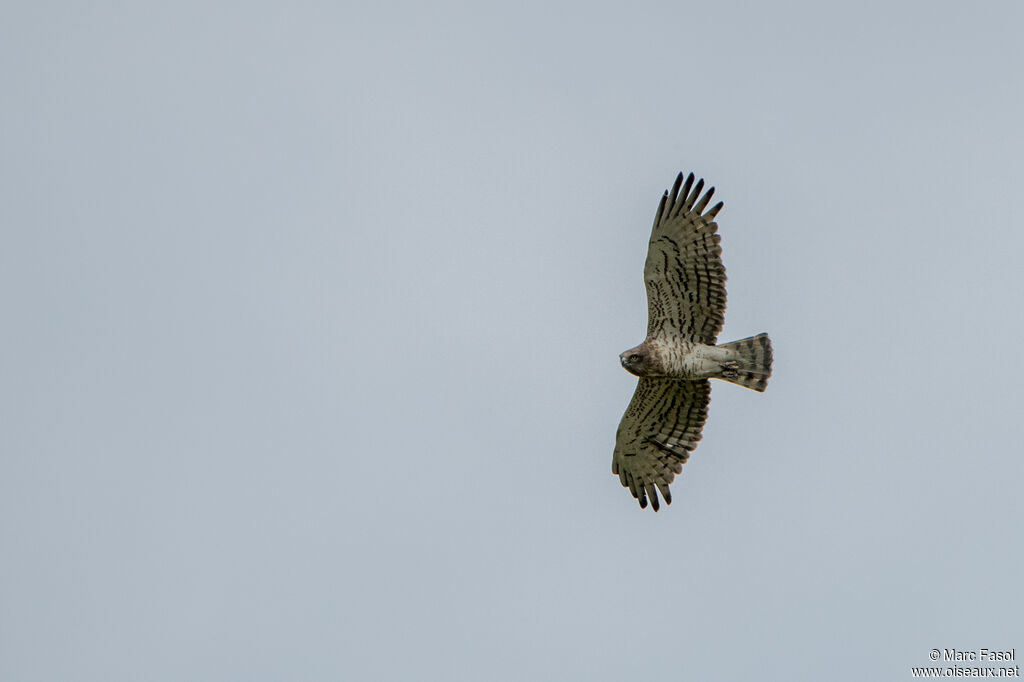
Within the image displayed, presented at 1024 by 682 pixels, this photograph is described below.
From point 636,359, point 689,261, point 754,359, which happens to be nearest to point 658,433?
point 636,359

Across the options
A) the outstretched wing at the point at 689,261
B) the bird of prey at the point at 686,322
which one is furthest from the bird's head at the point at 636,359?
the outstretched wing at the point at 689,261

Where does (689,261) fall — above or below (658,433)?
above

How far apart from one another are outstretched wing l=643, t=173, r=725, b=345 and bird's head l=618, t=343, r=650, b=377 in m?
0.49

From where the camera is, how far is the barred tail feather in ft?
41.7

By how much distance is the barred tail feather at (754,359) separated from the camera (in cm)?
1270

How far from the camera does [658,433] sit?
13.5m

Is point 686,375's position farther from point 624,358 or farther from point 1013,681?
point 1013,681

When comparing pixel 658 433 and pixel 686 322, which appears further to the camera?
pixel 658 433

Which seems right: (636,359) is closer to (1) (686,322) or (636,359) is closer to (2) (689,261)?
(1) (686,322)

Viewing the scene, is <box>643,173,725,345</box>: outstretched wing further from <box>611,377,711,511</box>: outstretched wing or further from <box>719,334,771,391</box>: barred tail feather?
<box>611,377,711,511</box>: outstretched wing

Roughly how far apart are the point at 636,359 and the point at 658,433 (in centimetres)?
119

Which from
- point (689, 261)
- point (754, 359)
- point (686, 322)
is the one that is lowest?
point (754, 359)

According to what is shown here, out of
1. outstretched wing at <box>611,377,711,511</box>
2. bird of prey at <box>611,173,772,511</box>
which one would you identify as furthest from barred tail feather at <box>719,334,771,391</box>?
outstretched wing at <box>611,377,711,511</box>

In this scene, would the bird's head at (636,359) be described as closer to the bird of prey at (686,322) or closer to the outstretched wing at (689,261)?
the bird of prey at (686,322)
